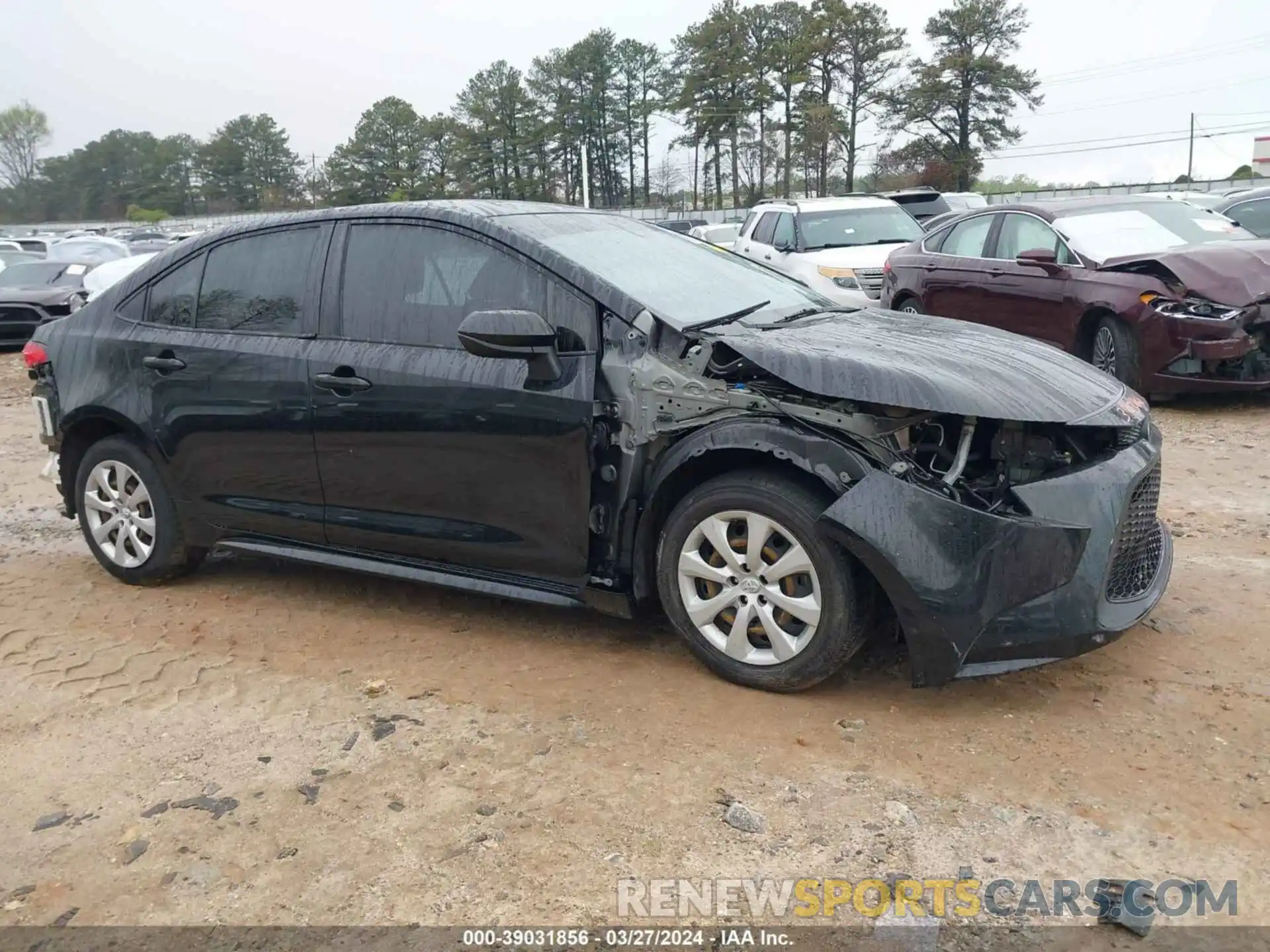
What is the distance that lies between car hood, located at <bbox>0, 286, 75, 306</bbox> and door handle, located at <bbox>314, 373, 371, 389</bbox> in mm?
14455

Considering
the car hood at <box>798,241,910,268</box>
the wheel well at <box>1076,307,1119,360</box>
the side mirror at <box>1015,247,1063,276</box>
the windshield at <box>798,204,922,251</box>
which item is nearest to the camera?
the wheel well at <box>1076,307,1119,360</box>

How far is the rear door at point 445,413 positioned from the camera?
3.82 metres

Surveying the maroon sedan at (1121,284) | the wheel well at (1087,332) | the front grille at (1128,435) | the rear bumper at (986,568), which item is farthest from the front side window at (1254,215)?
the rear bumper at (986,568)

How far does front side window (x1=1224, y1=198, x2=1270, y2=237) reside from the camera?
11.2 metres

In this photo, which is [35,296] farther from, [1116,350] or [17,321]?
[1116,350]

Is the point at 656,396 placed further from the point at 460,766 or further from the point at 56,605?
the point at 56,605

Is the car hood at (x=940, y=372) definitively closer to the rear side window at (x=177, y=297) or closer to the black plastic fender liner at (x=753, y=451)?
the black plastic fender liner at (x=753, y=451)

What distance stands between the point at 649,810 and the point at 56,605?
336 cm

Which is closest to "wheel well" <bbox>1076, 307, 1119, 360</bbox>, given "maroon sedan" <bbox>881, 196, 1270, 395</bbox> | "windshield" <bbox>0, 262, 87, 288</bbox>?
"maroon sedan" <bbox>881, 196, 1270, 395</bbox>

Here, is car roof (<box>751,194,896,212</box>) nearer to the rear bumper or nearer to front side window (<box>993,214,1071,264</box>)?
front side window (<box>993,214,1071,264</box>)

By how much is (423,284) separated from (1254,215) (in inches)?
411

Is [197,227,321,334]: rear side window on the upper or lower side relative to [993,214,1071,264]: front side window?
Answer: lower

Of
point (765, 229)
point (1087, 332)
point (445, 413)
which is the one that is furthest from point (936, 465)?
point (765, 229)

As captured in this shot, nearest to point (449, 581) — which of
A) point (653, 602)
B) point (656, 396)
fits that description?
point (653, 602)
